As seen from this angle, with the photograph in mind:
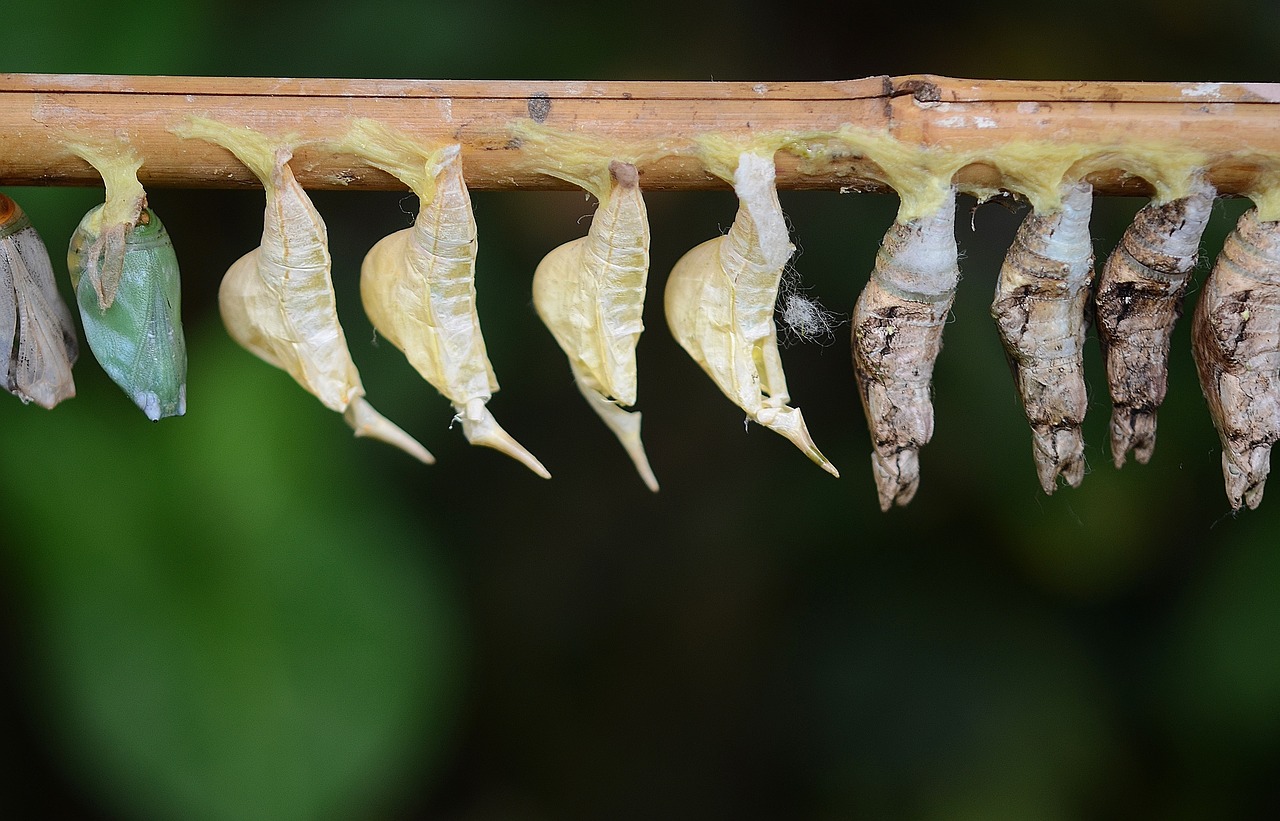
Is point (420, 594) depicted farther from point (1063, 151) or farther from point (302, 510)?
point (1063, 151)

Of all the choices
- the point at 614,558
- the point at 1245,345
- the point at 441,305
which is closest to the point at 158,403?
the point at 441,305

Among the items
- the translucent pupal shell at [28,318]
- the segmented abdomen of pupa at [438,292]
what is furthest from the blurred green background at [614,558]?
the segmented abdomen of pupa at [438,292]

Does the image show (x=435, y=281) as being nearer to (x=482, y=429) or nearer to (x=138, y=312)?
(x=482, y=429)

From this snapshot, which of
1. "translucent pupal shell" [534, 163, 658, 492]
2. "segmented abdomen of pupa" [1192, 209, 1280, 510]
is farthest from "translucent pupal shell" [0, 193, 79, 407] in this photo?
"segmented abdomen of pupa" [1192, 209, 1280, 510]

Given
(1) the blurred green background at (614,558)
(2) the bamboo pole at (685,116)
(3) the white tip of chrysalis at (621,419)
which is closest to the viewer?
(2) the bamboo pole at (685,116)

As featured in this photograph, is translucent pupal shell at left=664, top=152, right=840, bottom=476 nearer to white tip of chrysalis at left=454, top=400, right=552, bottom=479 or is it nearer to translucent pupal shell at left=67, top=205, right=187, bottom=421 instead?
white tip of chrysalis at left=454, top=400, right=552, bottom=479

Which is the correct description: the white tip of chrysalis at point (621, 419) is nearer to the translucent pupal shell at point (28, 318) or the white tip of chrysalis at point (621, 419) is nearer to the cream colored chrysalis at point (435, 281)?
the cream colored chrysalis at point (435, 281)
